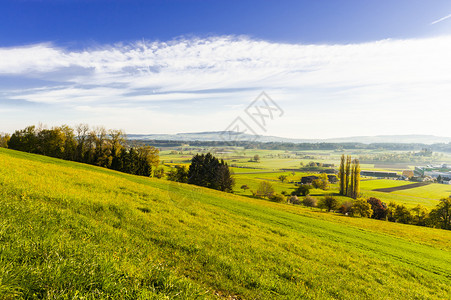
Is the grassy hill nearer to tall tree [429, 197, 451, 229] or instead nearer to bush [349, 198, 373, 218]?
bush [349, 198, 373, 218]

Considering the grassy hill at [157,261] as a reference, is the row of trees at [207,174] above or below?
below

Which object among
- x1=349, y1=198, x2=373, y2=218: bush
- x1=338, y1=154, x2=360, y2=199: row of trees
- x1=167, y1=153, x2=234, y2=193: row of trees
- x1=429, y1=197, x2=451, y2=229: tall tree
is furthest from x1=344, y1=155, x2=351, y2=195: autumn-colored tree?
x1=167, y1=153, x2=234, y2=193: row of trees

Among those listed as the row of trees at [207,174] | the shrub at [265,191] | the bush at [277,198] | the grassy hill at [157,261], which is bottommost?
the bush at [277,198]

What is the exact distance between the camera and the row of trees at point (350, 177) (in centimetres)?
11156

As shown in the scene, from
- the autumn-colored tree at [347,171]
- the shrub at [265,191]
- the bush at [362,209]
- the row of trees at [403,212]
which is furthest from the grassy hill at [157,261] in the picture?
the autumn-colored tree at [347,171]

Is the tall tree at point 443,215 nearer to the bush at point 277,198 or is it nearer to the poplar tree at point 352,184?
the poplar tree at point 352,184

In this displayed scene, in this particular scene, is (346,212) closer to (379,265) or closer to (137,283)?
(379,265)

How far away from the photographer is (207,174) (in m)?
86.3

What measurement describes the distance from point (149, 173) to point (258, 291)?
8266 cm

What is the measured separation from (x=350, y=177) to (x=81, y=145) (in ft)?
421

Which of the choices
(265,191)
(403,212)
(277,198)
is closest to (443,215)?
(403,212)

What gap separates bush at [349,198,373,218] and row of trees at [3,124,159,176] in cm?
7755

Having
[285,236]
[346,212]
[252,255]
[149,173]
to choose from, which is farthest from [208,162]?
[252,255]

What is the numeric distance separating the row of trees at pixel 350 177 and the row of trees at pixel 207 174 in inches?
2699
